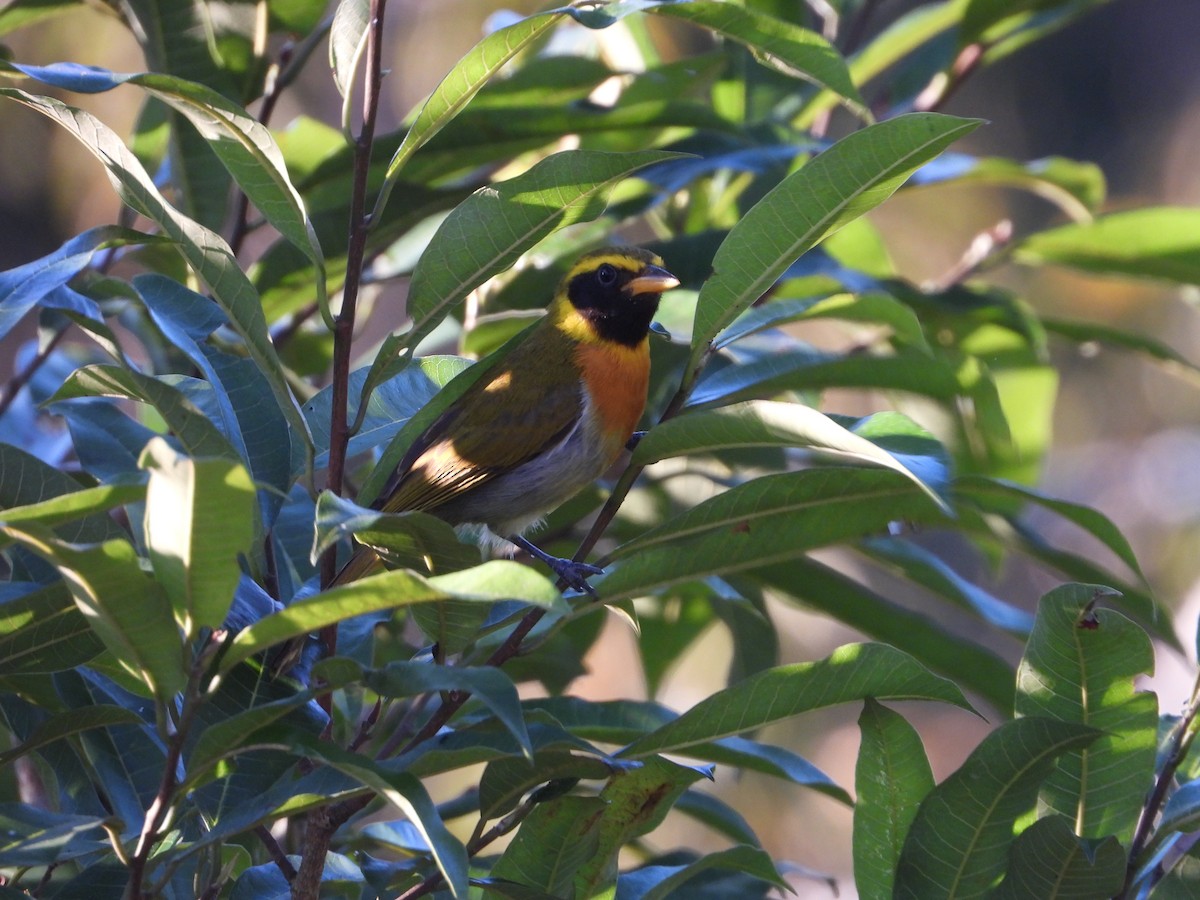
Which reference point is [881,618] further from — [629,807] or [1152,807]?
[629,807]

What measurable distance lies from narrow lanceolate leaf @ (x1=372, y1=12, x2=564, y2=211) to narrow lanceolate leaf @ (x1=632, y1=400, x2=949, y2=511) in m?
0.55

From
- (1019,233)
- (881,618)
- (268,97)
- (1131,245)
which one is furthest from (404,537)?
(1019,233)

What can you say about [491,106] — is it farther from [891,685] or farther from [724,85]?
[891,685]

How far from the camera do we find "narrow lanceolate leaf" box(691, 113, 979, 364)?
68.2 inches

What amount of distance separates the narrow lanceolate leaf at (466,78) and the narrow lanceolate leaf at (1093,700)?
1.12 m

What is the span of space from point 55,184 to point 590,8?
8.06m

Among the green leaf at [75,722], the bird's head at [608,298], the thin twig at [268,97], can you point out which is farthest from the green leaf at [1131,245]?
the green leaf at [75,722]

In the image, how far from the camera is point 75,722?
1.74 meters

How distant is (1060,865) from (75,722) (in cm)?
142

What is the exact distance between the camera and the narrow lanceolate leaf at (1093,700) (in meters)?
1.76

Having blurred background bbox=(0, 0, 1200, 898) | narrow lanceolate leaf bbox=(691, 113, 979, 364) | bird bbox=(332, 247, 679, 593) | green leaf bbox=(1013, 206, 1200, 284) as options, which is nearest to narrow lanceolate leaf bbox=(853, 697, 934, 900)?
narrow lanceolate leaf bbox=(691, 113, 979, 364)

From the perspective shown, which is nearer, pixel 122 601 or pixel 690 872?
pixel 122 601

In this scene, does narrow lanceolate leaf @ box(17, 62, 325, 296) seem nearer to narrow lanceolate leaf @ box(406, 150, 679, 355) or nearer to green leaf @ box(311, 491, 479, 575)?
narrow lanceolate leaf @ box(406, 150, 679, 355)

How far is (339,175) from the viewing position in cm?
293
